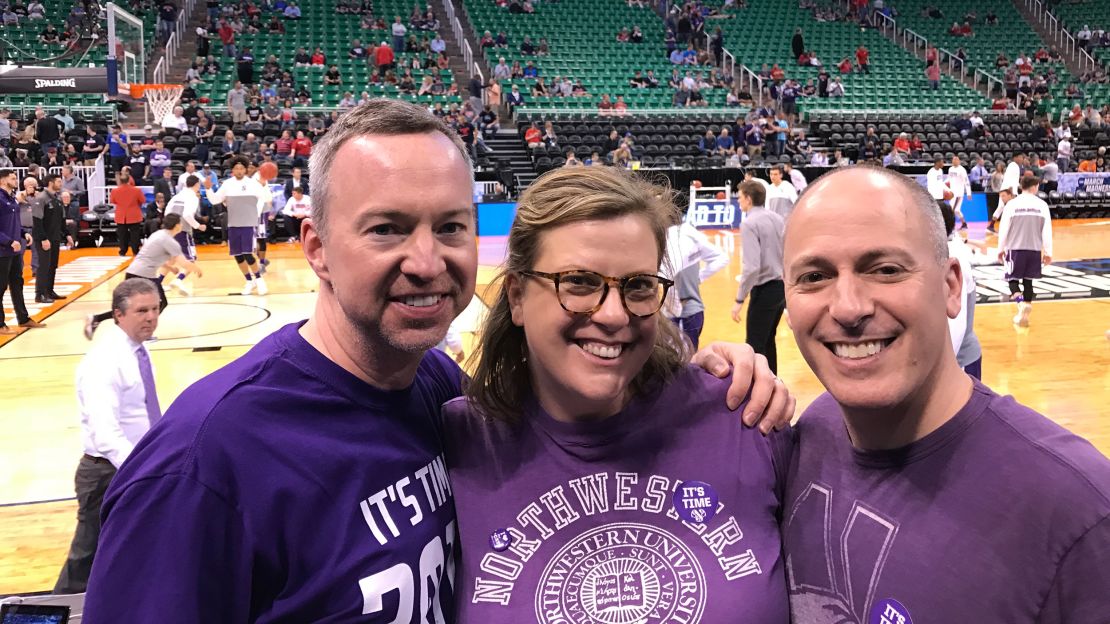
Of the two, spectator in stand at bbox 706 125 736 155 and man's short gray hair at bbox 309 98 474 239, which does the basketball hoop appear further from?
man's short gray hair at bbox 309 98 474 239

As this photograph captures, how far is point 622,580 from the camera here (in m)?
1.61

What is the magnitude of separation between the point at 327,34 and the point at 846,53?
1692 cm

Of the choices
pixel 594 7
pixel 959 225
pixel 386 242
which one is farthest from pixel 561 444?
pixel 594 7

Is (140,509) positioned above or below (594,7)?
below

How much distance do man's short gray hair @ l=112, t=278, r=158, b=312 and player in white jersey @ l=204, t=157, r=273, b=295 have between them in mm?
7579

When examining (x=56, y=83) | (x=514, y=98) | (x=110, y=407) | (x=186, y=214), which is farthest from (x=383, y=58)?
(x=110, y=407)

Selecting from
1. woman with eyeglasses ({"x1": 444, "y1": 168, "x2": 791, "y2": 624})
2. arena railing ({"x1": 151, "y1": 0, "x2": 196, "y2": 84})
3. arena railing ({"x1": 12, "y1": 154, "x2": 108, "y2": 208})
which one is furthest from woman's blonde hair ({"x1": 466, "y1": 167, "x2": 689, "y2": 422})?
arena railing ({"x1": 151, "y1": 0, "x2": 196, "y2": 84})

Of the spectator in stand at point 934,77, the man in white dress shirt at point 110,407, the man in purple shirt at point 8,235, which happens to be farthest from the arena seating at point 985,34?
the man in white dress shirt at point 110,407

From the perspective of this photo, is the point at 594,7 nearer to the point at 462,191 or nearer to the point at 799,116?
the point at 799,116

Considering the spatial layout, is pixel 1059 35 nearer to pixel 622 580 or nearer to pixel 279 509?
pixel 622 580

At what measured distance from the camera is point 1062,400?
7.07 metres

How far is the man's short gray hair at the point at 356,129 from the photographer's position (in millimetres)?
1576

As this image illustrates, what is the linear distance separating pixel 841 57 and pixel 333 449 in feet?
100

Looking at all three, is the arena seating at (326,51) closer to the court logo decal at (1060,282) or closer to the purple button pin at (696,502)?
the court logo decal at (1060,282)
